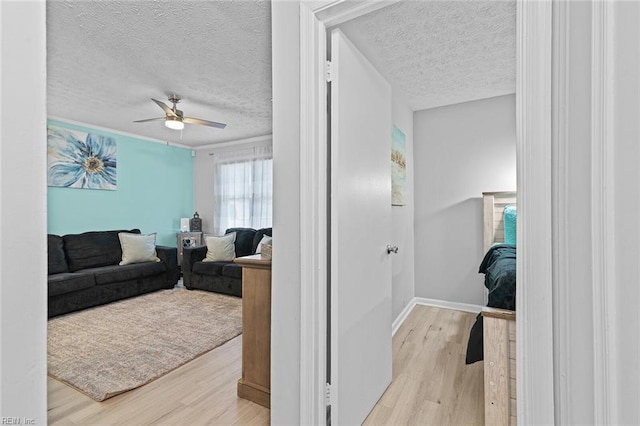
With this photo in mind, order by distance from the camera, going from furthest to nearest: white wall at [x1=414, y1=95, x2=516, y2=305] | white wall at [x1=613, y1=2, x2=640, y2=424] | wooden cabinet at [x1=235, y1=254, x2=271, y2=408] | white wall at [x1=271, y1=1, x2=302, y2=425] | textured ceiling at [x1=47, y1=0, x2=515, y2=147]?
white wall at [x1=414, y1=95, x2=516, y2=305] → textured ceiling at [x1=47, y1=0, x2=515, y2=147] → wooden cabinet at [x1=235, y1=254, x2=271, y2=408] → white wall at [x1=271, y1=1, x2=302, y2=425] → white wall at [x1=613, y1=2, x2=640, y2=424]

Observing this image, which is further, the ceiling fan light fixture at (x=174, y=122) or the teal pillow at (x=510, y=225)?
the ceiling fan light fixture at (x=174, y=122)

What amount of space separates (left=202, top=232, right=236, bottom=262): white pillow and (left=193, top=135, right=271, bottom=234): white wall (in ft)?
4.25

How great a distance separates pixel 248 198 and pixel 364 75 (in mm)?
4023

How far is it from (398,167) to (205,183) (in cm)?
414

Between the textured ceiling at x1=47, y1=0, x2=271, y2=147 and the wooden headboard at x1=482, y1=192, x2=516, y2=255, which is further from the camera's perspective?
the wooden headboard at x1=482, y1=192, x2=516, y2=255

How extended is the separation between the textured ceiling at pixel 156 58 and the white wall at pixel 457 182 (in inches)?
81.9

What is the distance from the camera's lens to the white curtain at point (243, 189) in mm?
5227

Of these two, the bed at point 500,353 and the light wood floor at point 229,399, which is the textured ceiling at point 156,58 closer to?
the bed at point 500,353

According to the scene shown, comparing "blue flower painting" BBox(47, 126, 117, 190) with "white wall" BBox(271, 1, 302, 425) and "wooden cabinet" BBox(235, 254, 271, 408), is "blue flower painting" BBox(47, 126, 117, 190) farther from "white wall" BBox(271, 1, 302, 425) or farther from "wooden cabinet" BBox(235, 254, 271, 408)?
"white wall" BBox(271, 1, 302, 425)

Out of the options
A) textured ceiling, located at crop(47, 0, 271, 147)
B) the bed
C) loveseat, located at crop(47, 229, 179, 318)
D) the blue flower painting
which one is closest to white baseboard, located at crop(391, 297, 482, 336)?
the bed

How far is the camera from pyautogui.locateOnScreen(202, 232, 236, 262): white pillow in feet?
14.6

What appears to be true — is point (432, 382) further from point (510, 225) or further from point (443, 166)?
point (443, 166)

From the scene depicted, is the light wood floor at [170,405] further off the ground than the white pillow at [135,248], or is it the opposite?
the white pillow at [135,248]

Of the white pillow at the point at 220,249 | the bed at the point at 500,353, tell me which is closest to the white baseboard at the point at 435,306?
the bed at the point at 500,353
